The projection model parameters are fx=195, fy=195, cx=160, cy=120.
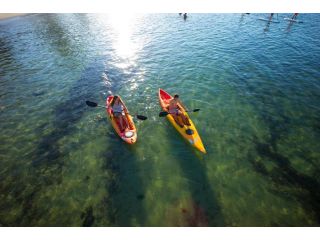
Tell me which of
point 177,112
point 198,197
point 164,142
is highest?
point 177,112

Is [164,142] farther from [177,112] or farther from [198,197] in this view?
[198,197]

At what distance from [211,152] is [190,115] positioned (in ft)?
12.2

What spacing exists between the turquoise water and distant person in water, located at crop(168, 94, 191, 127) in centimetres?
96

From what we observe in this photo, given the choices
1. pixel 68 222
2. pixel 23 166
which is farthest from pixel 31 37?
pixel 68 222

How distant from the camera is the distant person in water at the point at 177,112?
42.5 ft

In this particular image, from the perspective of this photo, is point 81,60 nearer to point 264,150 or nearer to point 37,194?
point 37,194

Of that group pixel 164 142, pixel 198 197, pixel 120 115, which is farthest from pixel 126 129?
pixel 198 197

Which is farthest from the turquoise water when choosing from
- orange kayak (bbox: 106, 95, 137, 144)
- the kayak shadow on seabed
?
orange kayak (bbox: 106, 95, 137, 144)

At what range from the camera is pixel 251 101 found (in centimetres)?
1625

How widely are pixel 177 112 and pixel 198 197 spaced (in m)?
5.64

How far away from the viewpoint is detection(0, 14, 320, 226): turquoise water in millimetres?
9602

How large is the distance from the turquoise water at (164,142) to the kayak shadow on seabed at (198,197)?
0.05 meters

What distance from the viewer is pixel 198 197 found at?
9984 millimetres

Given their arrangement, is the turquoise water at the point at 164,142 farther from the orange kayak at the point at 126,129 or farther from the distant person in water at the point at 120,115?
the distant person in water at the point at 120,115
